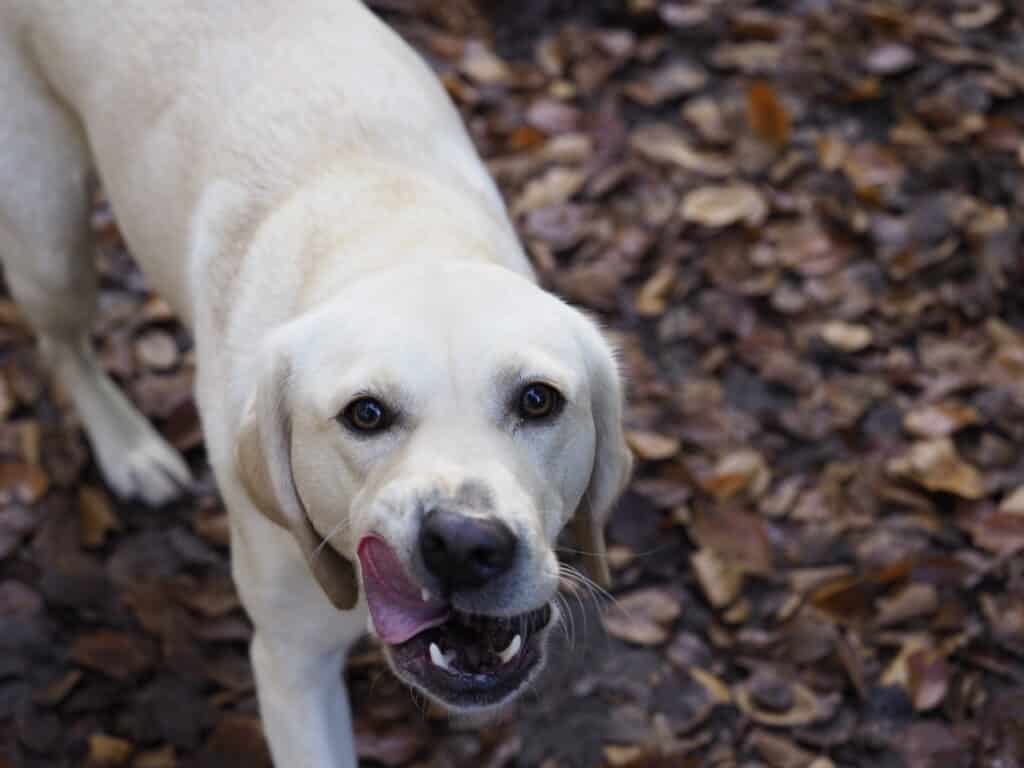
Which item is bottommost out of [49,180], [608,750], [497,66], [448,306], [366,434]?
[608,750]

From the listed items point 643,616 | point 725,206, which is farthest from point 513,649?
point 725,206

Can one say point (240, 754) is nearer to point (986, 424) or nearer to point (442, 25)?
point (986, 424)

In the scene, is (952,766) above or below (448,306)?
below

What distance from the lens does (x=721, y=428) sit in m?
3.97

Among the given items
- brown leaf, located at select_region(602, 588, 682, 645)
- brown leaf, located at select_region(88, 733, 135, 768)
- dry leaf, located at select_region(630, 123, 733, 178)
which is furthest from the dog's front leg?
dry leaf, located at select_region(630, 123, 733, 178)

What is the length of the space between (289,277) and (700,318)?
1.96 m

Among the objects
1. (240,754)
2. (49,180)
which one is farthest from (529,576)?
(49,180)

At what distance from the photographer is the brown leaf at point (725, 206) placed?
452 centimetres

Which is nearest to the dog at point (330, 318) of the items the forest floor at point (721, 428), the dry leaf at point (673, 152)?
the forest floor at point (721, 428)

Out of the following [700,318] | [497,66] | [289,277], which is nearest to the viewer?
[289,277]

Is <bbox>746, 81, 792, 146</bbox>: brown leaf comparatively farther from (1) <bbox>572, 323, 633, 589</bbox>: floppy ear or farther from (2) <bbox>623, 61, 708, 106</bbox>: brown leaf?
(1) <bbox>572, 323, 633, 589</bbox>: floppy ear

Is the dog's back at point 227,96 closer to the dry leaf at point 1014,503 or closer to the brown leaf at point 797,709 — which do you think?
the brown leaf at point 797,709

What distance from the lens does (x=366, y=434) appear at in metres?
2.19

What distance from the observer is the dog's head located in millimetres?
2059
